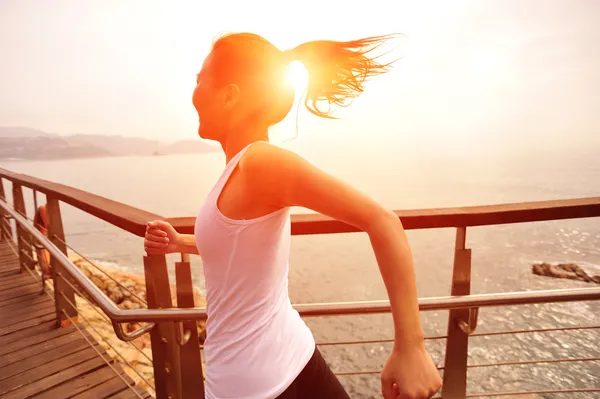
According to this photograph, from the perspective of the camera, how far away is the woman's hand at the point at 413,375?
63 cm

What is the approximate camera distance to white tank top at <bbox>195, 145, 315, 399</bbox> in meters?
0.80

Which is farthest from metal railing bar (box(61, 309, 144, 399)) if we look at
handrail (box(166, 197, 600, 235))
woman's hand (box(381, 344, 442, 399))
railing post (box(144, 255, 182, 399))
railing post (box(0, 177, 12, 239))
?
railing post (box(0, 177, 12, 239))

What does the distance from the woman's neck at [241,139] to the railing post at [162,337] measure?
2.20 ft

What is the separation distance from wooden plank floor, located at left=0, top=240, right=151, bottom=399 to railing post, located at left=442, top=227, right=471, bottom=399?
179 centimetres

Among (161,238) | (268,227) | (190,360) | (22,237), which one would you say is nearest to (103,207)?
(161,238)

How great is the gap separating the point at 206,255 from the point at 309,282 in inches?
2188

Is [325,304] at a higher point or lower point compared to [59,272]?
higher

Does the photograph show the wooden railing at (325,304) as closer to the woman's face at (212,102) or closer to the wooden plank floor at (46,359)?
the woman's face at (212,102)

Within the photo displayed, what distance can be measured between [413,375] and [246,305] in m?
0.40

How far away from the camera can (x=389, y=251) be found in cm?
65

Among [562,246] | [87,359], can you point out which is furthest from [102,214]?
[562,246]

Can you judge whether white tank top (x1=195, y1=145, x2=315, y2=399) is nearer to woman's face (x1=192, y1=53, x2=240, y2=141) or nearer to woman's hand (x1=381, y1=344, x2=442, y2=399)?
woman's face (x1=192, y1=53, x2=240, y2=141)

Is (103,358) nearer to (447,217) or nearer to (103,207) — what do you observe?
(103,207)

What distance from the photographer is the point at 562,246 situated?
70375 mm
